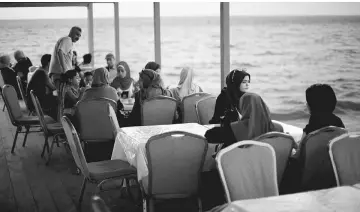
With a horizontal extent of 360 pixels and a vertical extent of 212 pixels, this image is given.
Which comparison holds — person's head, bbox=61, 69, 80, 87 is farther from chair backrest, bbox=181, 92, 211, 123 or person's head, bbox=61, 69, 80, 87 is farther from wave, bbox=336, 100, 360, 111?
wave, bbox=336, 100, 360, 111

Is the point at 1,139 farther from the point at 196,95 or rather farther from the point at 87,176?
the point at 87,176

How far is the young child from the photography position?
13.1ft

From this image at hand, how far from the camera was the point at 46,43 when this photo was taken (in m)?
21.8

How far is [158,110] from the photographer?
19.0ft

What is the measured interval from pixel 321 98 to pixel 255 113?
0.51 metres

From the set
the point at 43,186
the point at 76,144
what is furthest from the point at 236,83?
the point at 43,186

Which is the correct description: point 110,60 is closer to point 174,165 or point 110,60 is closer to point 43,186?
point 43,186

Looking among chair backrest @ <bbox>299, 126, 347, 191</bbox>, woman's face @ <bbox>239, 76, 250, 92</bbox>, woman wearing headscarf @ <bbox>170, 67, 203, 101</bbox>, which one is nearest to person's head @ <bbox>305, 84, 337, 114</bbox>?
chair backrest @ <bbox>299, 126, 347, 191</bbox>

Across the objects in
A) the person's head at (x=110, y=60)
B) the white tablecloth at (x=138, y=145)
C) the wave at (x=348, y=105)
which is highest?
the person's head at (x=110, y=60)

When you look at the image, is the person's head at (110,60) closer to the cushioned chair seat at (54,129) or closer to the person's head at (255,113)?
the cushioned chair seat at (54,129)

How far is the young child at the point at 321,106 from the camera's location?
3994 millimetres

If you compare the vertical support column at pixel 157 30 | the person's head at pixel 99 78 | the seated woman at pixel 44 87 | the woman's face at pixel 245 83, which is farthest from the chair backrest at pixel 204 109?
the vertical support column at pixel 157 30

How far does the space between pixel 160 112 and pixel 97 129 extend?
2.33 feet

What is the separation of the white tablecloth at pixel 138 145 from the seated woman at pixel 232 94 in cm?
33
